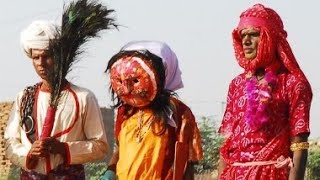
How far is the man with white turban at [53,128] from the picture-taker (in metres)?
8.41

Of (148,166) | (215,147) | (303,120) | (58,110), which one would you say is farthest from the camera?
(215,147)

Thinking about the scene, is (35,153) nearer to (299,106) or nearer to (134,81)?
(134,81)

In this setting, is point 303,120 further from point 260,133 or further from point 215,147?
point 215,147

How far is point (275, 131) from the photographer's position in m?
7.38

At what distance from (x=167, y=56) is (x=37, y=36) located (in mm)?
1101

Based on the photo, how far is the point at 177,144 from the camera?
310 inches

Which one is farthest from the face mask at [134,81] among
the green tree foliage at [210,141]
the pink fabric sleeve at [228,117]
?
the green tree foliage at [210,141]

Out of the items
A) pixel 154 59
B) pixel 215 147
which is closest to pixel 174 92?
pixel 154 59

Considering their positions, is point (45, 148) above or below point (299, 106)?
below

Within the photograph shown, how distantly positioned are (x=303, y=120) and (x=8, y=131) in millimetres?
2529

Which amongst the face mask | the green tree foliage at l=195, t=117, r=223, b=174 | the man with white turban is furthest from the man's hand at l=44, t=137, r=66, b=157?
the green tree foliage at l=195, t=117, r=223, b=174

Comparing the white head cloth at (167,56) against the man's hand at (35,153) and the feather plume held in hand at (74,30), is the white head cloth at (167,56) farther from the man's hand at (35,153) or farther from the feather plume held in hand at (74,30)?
the man's hand at (35,153)

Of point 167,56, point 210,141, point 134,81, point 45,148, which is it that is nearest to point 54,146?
point 45,148

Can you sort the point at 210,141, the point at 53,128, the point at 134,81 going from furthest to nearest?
the point at 210,141 → the point at 53,128 → the point at 134,81
